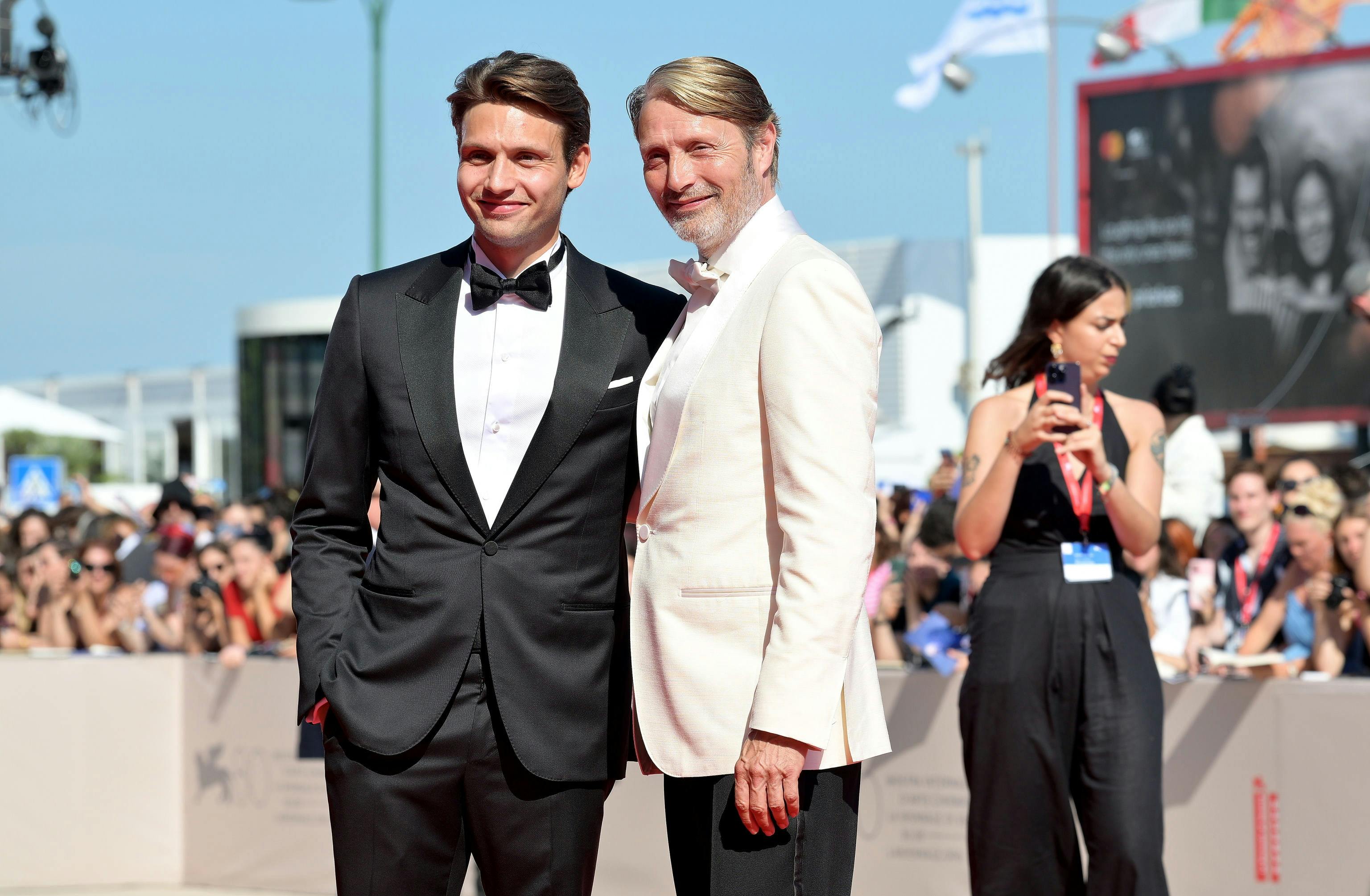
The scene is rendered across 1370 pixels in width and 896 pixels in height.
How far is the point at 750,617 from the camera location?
2.53 metres

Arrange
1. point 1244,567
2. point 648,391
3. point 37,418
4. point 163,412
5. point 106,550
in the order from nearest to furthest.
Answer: point 648,391 → point 1244,567 → point 106,550 → point 37,418 → point 163,412

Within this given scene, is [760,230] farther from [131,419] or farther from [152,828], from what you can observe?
[131,419]

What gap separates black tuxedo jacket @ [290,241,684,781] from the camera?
109 inches

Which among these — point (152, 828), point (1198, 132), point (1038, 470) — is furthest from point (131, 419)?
point (1038, 470)

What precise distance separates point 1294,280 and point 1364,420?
1.67m

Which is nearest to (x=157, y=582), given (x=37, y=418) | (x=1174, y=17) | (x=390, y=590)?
(x=390, y=590)

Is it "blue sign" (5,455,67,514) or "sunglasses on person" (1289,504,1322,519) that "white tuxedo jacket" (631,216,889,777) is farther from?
"blue sign" (5,455,67,514)

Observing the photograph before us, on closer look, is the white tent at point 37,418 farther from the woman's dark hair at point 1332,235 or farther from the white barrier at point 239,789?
the white barrier at point 239,789

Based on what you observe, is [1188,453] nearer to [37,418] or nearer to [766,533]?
[766,533]

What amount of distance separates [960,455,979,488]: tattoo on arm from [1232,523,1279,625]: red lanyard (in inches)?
93.8

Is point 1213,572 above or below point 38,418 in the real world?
below

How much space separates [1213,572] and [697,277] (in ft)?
15.3

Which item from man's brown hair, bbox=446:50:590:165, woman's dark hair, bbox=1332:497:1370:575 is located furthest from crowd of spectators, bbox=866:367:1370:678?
man's brown hair, bbox=446:50:590:165

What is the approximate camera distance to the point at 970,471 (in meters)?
4.21
